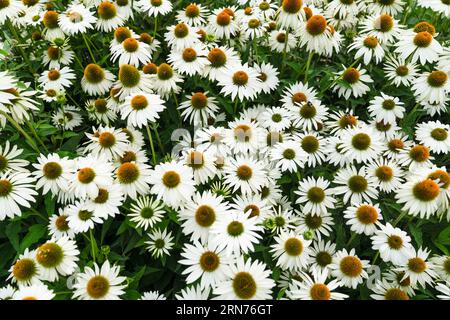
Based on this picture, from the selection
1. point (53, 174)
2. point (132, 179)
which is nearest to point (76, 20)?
point (53, 174)

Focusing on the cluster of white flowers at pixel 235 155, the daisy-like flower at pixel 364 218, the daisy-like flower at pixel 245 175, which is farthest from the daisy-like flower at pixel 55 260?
the daisy-like flower at pixel 364 218

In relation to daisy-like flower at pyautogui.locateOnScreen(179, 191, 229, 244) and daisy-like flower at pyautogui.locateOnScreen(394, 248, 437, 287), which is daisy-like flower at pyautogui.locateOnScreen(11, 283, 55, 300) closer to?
daisy-like flower at pyautogui.locateOnScreen(179, 191, 229, 244)

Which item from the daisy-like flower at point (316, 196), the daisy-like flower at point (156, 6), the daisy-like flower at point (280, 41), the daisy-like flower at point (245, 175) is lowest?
the daisy-like flower at point (316, 196)

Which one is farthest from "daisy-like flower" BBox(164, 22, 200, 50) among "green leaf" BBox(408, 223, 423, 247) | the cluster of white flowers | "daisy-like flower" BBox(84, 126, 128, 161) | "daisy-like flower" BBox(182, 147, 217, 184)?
"green leaf" BBox(408, 223, 423, 247)

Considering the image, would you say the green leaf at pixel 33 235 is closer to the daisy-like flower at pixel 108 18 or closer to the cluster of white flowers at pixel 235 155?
the cluster of white flowers at pixel 235 155

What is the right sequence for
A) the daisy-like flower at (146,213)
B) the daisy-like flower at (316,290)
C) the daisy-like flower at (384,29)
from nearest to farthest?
1. the daisy-like flower at (316,290)
2. the daisy-like flower at (146,213)
3. the daisy-like flower at (384,29)

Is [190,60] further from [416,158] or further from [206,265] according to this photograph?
[416,158]
